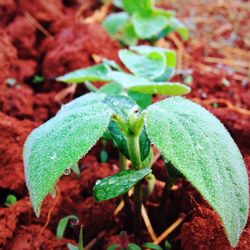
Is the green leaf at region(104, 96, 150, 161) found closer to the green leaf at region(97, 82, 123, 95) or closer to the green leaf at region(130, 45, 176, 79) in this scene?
the green leaf at region(97, 82, 123, 95)

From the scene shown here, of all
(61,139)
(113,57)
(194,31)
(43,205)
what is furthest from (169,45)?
(61,139)

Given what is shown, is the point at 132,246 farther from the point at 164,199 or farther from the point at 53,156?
the point at 53,156

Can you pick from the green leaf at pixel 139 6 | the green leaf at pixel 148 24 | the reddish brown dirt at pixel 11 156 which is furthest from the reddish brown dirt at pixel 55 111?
the green leaf at pixel 139 6

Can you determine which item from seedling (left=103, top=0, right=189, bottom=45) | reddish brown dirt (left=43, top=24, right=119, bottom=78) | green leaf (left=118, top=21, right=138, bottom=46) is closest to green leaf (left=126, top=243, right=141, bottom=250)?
reddish brown dirt (left=43, top=24, right=119, bottom=78)

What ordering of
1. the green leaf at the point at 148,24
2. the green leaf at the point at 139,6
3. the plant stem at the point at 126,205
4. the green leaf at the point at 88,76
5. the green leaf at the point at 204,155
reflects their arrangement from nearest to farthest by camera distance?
1. the green leaf at the point at 204,155
2. the plant stem at the point at 126,205
3. the green leaf at the point at 88,76
4. the green leaf at the point at 148,24
5. the green leaf at the point at 139,6

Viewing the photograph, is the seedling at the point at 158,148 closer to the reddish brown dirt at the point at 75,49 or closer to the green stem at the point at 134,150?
the green stem at the point at 134,150

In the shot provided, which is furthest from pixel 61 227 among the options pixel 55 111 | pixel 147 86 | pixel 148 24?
pixel 148 24
